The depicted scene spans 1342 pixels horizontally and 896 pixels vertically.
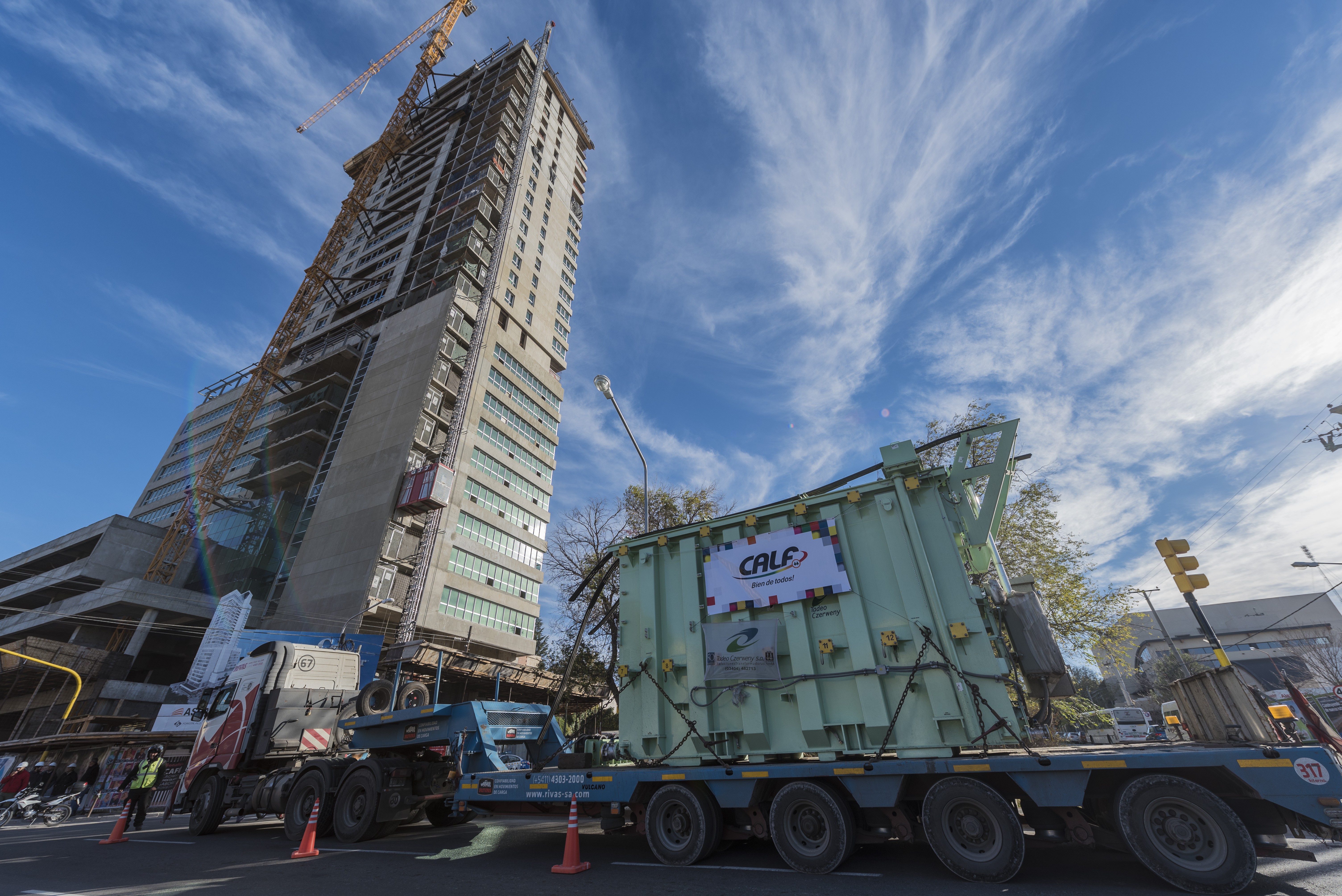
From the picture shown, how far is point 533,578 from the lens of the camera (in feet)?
150

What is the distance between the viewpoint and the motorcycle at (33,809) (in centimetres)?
1627

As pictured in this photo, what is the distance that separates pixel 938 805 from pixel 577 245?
2854 inches

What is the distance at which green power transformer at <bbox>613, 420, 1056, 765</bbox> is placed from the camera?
6.42 metres

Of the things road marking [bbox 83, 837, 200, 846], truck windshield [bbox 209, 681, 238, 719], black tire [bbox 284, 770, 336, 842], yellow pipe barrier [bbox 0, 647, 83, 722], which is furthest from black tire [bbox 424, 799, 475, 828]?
yellow pipe barrier [bbox 0, 647, 83, 722]

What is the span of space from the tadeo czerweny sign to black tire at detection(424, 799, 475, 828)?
24.4 ft

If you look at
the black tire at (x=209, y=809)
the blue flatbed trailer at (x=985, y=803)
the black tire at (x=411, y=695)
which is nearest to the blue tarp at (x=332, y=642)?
the black tire at (x=209, y=809)

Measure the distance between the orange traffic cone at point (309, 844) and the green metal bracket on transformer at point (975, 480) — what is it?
10.1 m

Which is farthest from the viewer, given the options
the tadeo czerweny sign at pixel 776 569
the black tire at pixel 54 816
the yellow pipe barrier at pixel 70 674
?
the yellow pipe barrier at pixel 70 674

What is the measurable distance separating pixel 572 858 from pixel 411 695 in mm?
5591

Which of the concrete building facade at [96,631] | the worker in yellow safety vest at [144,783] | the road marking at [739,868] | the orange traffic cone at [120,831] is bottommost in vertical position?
the road marking at [739,868]

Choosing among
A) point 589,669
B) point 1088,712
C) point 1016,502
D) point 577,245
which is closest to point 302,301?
point 577,245

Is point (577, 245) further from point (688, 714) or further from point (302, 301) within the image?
point (688, 714)

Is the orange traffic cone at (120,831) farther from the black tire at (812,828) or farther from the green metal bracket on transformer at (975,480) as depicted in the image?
the green metal bracket on transformer at (975,480)

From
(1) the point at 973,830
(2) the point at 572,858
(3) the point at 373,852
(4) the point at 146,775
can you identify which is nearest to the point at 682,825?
(2) the point at 572,858
